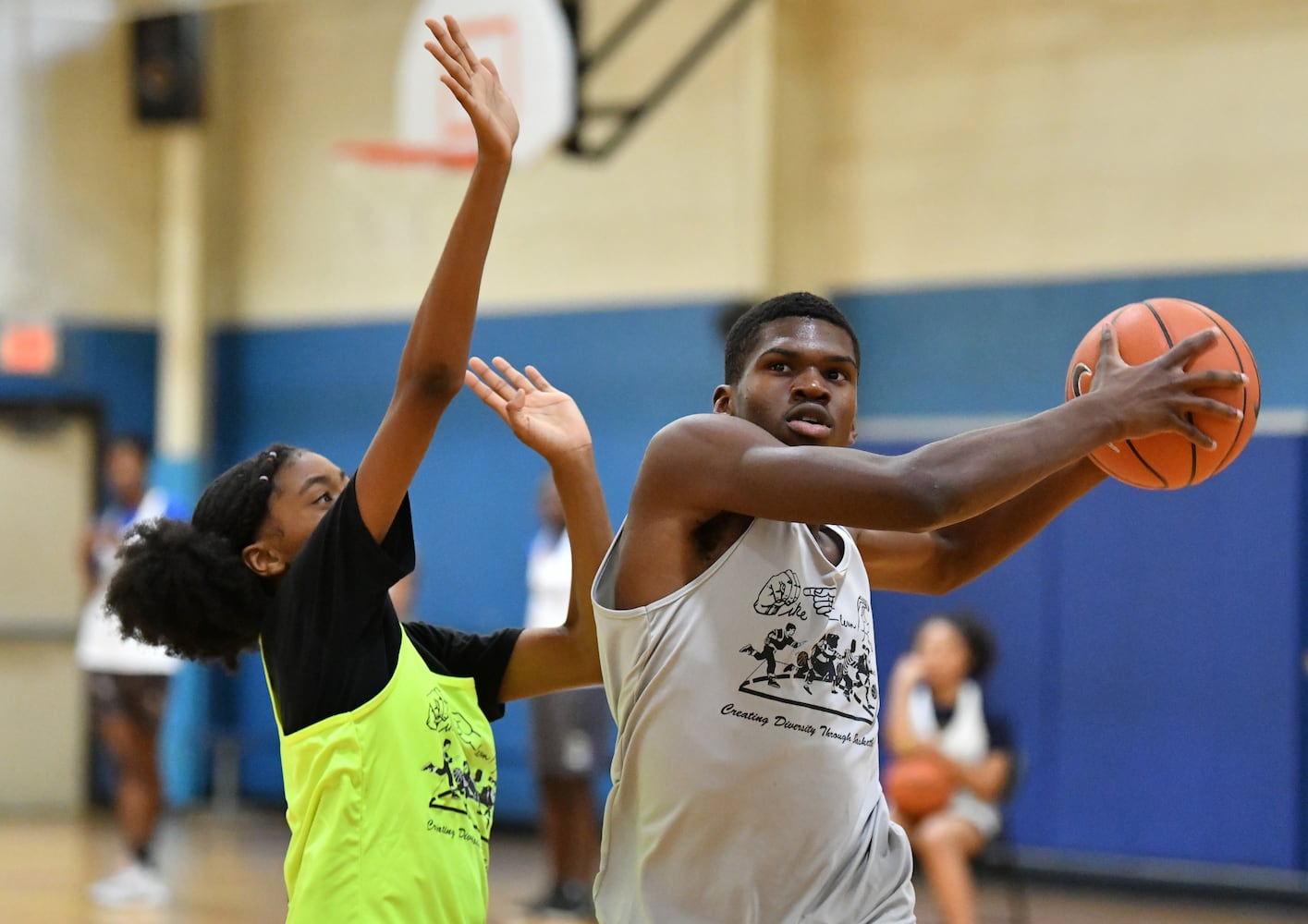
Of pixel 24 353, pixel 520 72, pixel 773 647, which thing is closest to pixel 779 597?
pixel 773 647

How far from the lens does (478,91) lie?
2.48 meters

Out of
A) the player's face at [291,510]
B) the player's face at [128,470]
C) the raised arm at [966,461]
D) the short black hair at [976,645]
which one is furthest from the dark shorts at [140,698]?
the raised arm at [966,461]

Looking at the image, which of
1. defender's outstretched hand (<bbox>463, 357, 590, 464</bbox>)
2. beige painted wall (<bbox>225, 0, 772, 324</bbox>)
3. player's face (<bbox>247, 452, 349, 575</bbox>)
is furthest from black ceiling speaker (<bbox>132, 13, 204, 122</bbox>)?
player's face (<bbox>247, 452, 349, 575</bbox>)

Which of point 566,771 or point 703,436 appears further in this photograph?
point 566,771

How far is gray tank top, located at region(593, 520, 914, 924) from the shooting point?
2.36m

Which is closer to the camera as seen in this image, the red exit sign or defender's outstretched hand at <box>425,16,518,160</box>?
defender's outstretched hand at <box>425,16,518,160</box>

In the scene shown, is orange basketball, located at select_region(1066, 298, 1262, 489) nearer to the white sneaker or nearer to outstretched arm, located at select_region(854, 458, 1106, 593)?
outstretched arm, located at select_region(854, 458, 1106, 593)

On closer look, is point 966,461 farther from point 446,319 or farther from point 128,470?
point 128,470

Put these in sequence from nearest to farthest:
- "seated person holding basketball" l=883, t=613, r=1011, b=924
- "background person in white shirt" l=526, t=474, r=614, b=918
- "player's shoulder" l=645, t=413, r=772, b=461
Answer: "player's shoulder" l=645, t=413, r=772, b=461
"seated person holding basketball" l=883, t=613, r=1011, b=924
"background person in white shirt" l=526, t=474, r=614, b=918

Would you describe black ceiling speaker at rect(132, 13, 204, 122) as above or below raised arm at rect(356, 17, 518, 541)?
above

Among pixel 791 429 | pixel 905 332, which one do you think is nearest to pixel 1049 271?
pixel 905 332

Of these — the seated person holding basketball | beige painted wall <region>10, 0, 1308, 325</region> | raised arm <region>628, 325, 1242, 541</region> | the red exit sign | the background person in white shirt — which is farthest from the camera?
the red exit sign

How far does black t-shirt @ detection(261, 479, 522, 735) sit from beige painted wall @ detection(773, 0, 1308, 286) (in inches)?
233

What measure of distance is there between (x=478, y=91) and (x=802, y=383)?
651 millimetres
